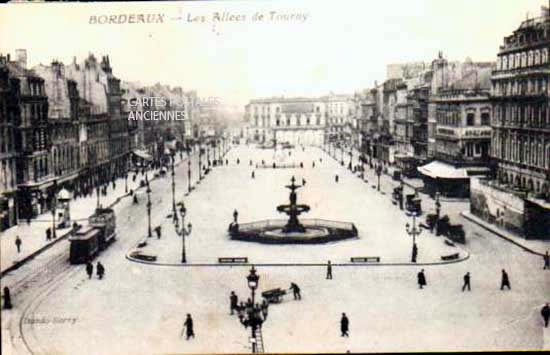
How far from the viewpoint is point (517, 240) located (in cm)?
2259

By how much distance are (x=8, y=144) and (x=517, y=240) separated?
16131 millimetres

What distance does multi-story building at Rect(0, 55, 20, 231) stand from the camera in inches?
756

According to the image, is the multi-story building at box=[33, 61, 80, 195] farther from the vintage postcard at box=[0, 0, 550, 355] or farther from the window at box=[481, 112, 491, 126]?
the window at box=[481, 112, 491, 126]

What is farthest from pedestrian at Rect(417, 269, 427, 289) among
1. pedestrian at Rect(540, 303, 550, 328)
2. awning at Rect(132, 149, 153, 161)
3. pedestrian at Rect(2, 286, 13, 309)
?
awning at Rect(132, 149, 153, 161)

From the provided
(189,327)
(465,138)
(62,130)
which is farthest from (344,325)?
(465,138)

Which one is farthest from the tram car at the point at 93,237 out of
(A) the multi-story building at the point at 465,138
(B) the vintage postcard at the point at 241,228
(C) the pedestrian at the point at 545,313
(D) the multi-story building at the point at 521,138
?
(A) the multi-story building at the point at 465,138

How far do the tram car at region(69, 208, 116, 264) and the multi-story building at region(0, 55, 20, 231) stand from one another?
1917 mm

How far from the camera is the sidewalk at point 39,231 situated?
1939cm

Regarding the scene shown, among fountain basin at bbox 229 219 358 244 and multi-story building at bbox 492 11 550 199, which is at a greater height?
multi-story building at bbox 492 11 550 199

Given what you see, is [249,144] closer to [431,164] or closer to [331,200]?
[331,200]

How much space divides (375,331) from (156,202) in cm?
1724

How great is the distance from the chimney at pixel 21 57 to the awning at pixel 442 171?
1943cm

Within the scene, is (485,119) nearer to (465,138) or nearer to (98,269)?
(465,138)

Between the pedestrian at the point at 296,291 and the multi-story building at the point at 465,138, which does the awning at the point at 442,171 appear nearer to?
the multi-story building at the point at 465,138
